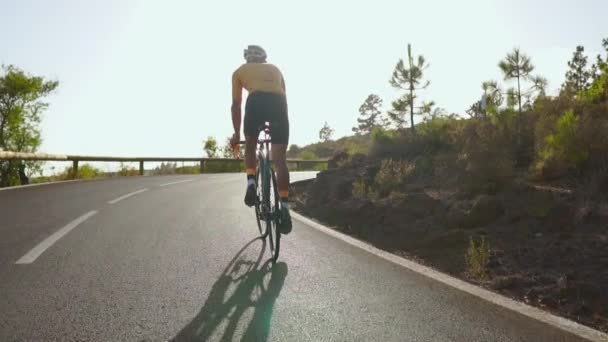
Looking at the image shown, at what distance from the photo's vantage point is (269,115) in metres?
5.37

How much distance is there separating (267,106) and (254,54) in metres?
0.66

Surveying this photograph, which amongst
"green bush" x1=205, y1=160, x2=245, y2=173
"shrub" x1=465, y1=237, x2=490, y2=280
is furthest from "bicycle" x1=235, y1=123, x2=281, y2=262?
"green bush" x1=205, y1=160, x2=245, y2=173

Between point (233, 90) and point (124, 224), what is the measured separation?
3279 mm

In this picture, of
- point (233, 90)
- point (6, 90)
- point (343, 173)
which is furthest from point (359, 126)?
point (233, 90)

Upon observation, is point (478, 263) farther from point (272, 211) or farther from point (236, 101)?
point (236, 101)

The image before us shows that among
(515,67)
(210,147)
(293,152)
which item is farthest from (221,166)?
(293,152)

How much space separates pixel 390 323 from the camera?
3.43 meters

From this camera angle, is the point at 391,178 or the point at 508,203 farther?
the point at 391,178

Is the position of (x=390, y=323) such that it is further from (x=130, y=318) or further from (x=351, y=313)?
(x=130, y=318)

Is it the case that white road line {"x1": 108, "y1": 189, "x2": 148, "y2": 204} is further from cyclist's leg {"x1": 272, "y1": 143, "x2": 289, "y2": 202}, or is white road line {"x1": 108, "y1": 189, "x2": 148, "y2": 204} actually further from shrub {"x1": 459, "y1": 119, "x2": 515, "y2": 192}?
shrub {"x1": 459, "y1": 119, "x2": 515, "y2": 192}

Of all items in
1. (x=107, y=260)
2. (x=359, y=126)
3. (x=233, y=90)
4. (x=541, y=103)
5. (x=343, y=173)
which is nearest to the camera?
(x=107, y=260)

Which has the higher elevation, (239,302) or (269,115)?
(269,115)

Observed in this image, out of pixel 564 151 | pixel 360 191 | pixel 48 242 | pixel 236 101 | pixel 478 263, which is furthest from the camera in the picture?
pixel 360 191

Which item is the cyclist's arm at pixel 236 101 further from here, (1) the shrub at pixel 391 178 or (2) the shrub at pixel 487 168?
(1) the shrub at pixel 391 178
